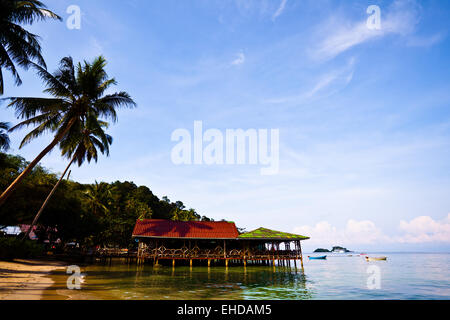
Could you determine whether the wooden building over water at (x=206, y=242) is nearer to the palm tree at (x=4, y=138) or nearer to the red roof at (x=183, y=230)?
the red roof at (x=183, y=230)

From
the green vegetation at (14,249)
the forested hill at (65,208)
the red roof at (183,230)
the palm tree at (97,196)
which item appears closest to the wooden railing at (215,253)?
the red roof at (183,230)

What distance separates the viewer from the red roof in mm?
28484

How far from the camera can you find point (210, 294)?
13.7m

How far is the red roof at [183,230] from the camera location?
93.5 ft

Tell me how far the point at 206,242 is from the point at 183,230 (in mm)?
3661

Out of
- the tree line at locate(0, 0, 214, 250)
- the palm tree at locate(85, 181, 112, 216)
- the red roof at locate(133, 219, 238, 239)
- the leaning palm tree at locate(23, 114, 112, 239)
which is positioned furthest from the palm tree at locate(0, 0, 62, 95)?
the palm tree at locate(85, 181, 112, 216)

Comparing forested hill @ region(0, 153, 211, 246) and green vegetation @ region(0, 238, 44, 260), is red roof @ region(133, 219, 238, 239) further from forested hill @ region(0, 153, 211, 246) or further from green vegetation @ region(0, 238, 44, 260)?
green vegetation @ region(0, 238, 44, 260)

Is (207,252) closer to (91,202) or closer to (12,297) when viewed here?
(91,202)

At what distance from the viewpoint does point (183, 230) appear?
29719mm

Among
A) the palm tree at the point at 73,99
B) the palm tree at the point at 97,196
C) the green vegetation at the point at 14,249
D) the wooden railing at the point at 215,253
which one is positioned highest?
the palm tree at the point at 73,99
